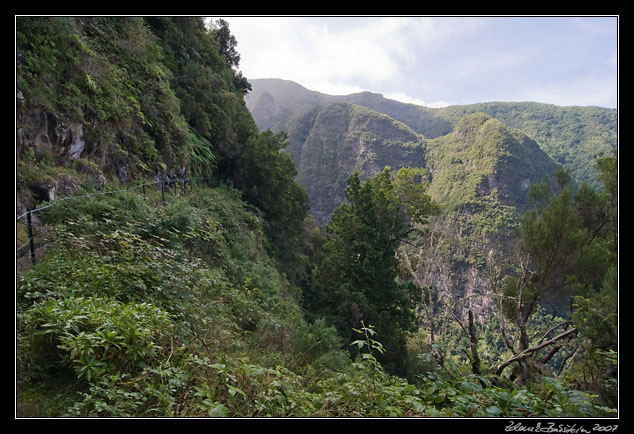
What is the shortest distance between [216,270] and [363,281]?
30.0 ft

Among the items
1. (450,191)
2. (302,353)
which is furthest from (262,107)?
(302,353)

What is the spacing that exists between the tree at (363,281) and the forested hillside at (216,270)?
10 cm

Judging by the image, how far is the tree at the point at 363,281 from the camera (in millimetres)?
13977

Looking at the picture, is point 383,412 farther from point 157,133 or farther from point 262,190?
point 262,190

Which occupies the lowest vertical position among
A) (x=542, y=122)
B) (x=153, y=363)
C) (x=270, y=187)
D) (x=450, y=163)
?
(x=153, y=363)

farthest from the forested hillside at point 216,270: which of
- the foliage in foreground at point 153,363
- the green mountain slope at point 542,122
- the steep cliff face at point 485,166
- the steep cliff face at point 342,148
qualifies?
the steep cliff face at point 342,148

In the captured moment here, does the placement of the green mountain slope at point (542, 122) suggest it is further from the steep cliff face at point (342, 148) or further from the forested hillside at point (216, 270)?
the forested hillside at point (216, 270)

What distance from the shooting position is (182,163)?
11.4m

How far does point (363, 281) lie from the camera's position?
14875 mm

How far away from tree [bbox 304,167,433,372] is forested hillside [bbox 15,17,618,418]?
0.10m

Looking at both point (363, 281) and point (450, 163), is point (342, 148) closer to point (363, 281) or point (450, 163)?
point (450, 163)

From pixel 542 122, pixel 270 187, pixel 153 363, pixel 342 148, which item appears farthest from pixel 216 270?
pixel 542 122

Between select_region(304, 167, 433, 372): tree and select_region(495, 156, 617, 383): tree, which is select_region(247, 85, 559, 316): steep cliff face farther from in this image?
select_region(495, 156, 617, 383): tree

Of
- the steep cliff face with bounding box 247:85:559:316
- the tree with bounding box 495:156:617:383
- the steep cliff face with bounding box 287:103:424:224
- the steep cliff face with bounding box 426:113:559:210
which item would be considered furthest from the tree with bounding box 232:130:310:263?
the steep cliff face with bounding box 287:103:424:224
